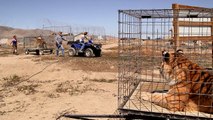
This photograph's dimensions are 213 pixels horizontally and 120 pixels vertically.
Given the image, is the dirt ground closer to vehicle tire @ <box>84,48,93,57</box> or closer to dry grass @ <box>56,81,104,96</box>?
dry grass @ <box>56,81,104,96</box>

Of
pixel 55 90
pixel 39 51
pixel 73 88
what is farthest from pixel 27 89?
pixel 39 51

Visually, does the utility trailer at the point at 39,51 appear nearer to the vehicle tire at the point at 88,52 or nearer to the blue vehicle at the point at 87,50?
the blue vehicle at the point at 87,50

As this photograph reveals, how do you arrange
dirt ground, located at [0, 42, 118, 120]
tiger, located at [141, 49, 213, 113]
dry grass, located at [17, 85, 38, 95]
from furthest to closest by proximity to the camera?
1. dry grass, located at [17, 85, 38, 95]
2. dirt ground, located at [0, 42, 118, 120]
3. tiger, located at [141, 49, 213, 113]

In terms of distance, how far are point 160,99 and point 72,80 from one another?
290 inches

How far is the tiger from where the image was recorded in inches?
201

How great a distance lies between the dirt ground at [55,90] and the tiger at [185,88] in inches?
113

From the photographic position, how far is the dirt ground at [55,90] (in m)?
8.22

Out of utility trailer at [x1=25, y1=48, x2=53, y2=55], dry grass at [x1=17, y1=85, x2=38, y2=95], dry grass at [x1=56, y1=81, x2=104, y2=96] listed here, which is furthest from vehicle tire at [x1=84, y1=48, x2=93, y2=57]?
dry grass at [x1=17, y1=85, x2=38, y2=95]

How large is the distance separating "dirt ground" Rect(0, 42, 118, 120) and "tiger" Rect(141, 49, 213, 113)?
286cm

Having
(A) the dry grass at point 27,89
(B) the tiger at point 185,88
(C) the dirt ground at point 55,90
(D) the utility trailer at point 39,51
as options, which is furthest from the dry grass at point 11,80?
(D) the utility trailer at point 39,51

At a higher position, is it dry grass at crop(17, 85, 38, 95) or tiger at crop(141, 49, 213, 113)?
tiger at crop(141, 49, 213, 113)

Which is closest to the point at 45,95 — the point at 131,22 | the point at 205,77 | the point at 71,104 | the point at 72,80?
the point at 71,104

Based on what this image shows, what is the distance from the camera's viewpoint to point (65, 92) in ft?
33.9

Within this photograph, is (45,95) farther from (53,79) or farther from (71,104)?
(53,79)
